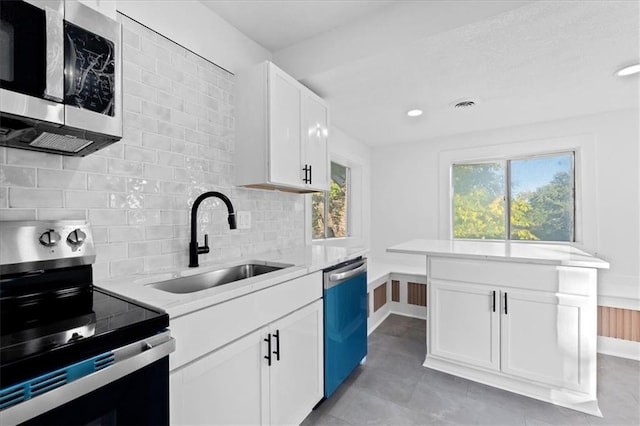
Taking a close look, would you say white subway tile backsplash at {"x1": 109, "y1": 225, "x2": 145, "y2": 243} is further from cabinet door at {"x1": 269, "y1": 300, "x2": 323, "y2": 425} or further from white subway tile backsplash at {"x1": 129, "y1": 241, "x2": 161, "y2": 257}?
cabinet door at {"x1": 269, "y1": 300, "x2": 323, "y2": 425}

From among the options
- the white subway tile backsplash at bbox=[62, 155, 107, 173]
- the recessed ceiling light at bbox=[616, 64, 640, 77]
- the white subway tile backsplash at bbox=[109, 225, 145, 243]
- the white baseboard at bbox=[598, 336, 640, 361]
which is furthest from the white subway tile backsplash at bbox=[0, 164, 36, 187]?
the white baseboard at bbox=[598, 336, 640, 361]

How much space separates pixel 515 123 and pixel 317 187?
102 inches

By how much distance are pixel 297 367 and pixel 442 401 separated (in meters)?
1.09

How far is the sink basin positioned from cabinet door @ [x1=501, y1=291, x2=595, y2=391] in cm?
162

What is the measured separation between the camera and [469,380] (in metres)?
2.19

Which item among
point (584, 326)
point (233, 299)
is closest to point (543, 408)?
point (584, 326)

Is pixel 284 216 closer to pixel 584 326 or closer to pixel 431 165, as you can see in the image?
pixel 584 326

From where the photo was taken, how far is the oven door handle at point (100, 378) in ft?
1.90

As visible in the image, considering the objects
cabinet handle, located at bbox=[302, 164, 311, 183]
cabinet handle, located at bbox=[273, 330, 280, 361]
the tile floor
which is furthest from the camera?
cabinet handle, located at bbox=[302, 164, 311, 183]

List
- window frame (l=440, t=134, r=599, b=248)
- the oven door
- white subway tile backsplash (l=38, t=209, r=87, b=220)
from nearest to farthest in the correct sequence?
the oven door, white subway tile backsplash (l=38, t=209, r=87, b=220), window frame (l=440, t=134, r=599, b=248)

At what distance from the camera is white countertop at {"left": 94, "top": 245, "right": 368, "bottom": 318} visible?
39.5 inches

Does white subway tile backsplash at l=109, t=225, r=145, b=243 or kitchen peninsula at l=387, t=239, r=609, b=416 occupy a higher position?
white subway tile backsplash at l=109, t=225, r=145, b=243

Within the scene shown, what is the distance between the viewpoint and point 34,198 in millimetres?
1140

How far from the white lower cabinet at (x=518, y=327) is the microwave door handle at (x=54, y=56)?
A: 232cm
